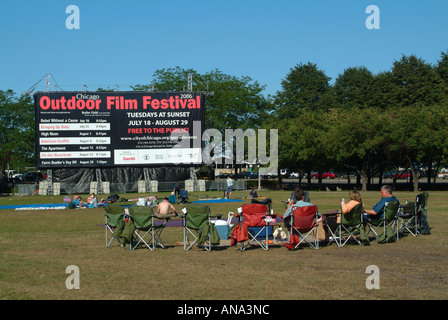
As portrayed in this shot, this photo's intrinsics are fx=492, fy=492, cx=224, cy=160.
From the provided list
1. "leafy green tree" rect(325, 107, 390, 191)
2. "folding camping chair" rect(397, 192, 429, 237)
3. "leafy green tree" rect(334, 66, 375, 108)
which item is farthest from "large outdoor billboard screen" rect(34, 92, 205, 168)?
"leafy green tree" rect(334, 66, 375, 108)

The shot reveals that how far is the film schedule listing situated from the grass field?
78.4 ft

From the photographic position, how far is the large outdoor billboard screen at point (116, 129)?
3675cm

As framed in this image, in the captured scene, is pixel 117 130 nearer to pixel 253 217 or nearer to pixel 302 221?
pixel 253 217

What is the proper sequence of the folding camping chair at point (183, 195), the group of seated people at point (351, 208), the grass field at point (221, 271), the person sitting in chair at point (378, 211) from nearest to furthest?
the grass field at point (221, 271) < the group of seated people at point (351, 208) < the person sitting in chair at point (378, 211) < the folding camping chair at point (183, 195)

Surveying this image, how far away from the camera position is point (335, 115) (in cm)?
4838

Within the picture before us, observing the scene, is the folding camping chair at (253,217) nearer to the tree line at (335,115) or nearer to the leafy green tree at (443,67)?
the tree line at (335,115)

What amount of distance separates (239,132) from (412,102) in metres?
19.5

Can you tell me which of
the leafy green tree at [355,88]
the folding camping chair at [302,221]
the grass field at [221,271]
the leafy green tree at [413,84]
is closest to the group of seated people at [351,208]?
the folding camping chair at [302,221]

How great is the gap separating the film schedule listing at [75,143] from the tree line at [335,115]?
6492mm

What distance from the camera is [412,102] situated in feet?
179

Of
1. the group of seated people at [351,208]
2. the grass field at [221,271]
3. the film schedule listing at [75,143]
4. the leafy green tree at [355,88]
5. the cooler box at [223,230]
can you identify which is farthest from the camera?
the leafy green tree at [355,88]

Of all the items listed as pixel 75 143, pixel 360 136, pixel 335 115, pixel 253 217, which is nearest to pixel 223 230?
pixel 253 217

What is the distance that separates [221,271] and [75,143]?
30.3 m
